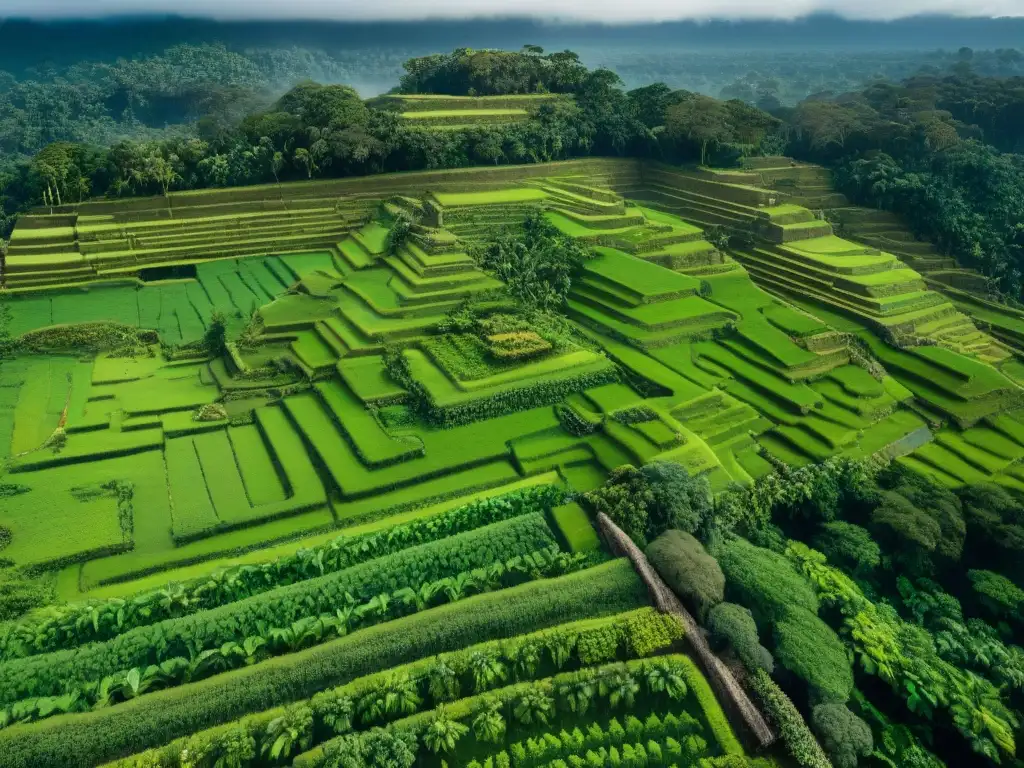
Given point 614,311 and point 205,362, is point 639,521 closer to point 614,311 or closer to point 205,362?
point 614,311

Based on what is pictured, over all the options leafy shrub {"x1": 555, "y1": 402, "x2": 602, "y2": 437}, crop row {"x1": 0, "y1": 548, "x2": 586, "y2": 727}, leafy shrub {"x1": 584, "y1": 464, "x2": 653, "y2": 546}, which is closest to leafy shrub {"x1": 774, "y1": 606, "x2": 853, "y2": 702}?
leafy shrub {"x1": 584, "y1": 464, "x2": 653, "y2": 546}

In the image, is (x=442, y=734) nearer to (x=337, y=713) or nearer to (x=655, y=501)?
(x=337, y=713)

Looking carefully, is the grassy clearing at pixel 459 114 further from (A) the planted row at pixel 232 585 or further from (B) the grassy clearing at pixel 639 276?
(A) the planted row at pixel 232 585

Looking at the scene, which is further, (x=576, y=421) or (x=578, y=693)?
(x=576, y=421)

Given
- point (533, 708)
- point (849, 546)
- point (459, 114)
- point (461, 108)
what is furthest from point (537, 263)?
point (533, 708)

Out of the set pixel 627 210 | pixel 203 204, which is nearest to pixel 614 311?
pixel 627 210

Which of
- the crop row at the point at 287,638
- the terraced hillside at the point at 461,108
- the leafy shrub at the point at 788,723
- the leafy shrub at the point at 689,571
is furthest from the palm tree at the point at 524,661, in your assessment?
the terraced hillside at the point at 461,108
